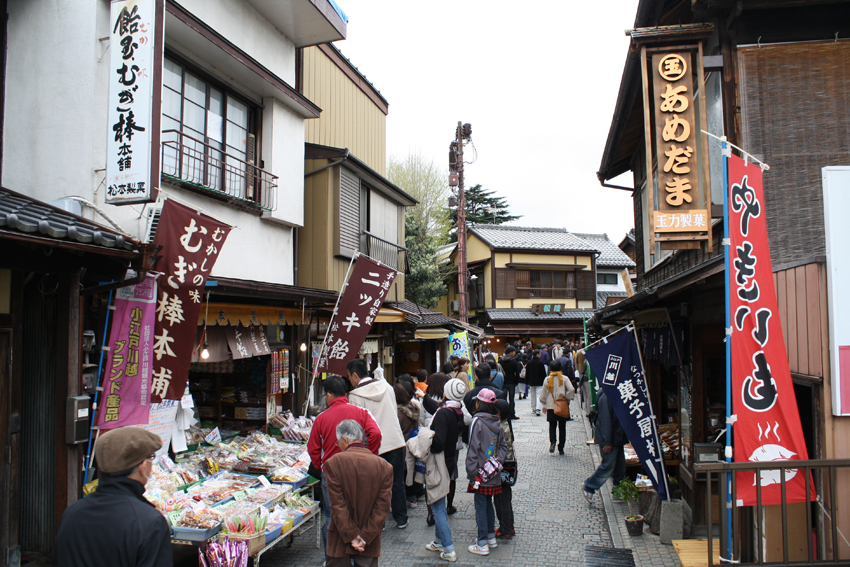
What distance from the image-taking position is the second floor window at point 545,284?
3766cm

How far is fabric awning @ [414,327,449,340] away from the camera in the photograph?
1969cm

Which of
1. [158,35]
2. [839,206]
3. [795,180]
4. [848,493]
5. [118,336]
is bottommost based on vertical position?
[848,493]

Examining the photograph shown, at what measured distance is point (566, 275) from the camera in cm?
3866

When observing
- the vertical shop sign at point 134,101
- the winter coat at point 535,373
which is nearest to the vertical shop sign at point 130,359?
the vertical shop sign at point 134,101

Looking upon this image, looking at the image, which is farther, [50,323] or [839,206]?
[50,323]

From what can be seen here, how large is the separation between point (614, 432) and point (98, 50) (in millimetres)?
9164

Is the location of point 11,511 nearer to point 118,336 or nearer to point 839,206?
point 118,336

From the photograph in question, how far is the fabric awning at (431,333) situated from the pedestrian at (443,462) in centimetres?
1101

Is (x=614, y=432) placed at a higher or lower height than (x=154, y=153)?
lower

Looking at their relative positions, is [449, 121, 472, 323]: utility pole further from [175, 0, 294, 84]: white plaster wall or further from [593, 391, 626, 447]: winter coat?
[593, 391, 626, 447]: winter coat

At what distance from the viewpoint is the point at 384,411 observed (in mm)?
8023

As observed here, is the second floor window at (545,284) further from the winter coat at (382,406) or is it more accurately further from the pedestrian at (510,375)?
the winter coat at (382,406)

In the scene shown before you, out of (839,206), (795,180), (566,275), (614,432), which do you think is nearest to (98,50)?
(839,206)

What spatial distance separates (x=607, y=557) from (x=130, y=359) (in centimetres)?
644
